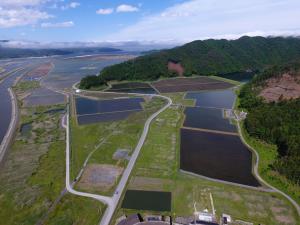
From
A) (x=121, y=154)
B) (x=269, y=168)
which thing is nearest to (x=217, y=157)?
(x=269, y=168)

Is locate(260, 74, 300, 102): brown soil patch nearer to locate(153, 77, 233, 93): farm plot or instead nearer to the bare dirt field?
locate(153, 77, 233, 93): farm plot

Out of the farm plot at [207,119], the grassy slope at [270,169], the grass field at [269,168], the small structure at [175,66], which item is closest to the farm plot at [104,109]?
the farm plot at [207,119]

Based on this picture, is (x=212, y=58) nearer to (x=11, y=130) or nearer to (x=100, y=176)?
(x=11, y=130)

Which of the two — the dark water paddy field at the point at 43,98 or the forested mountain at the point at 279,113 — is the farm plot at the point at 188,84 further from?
the dark water paddy field at the point at 43,98

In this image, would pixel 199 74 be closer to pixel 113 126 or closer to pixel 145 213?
pixel 113 126

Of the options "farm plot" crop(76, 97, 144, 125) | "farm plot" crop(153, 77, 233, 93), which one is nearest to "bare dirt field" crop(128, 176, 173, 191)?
"farm plot" crop(76, 97, 144, 125)

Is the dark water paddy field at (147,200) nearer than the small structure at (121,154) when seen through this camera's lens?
Yes

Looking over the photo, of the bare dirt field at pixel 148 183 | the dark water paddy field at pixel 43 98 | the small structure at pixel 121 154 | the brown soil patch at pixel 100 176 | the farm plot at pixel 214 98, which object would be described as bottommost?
the bare dirt field at pixel 148 183
